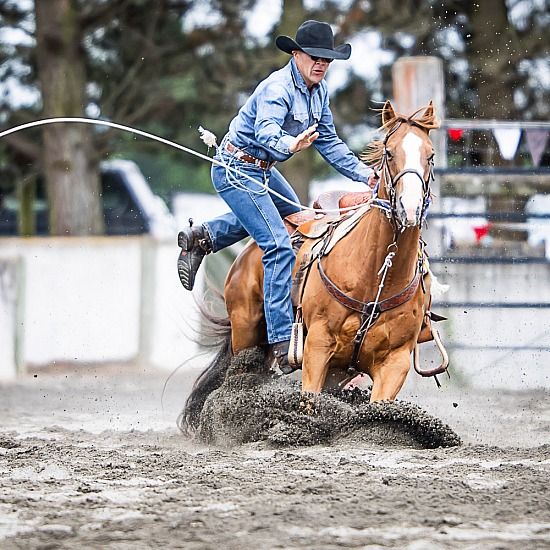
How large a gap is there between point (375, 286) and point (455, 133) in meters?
3.89

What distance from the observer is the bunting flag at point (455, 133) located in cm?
875

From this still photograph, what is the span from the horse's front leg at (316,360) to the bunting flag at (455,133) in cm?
391

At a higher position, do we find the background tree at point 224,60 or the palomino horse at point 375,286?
the background tree at point 224,60

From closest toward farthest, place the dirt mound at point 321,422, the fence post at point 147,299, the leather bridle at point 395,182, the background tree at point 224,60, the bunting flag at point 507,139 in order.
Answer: the leather bridle at point 395,182
the dirt mound at point 321,422
the bunting flag at point 507,139
the fence post at point 147,299
the background tree at point 224,60

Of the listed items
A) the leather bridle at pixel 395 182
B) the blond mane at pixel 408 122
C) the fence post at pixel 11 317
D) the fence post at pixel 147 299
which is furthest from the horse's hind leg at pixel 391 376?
the fence post at pixel 11 317

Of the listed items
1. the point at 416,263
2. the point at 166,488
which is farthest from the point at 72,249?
the point at 166,488

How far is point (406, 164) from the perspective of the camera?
484 cm

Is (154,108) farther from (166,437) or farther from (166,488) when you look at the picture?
(166,488)

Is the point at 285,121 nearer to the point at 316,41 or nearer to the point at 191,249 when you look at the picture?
the point at 316,41

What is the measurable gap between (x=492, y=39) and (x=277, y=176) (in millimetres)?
6774

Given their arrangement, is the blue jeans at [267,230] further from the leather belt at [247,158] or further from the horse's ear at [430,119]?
the horse's ear at [430,119]

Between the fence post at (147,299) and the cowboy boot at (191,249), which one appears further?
the fence post at (147,299)

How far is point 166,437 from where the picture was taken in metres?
6.38

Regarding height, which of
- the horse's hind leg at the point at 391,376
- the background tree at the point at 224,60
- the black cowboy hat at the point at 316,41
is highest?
the background tree at the point at 224,60
